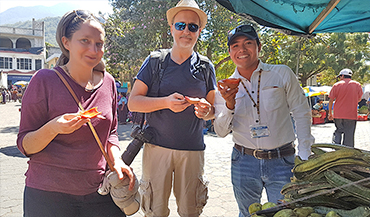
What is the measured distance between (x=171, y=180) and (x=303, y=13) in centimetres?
212

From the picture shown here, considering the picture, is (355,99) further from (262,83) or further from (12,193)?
(12,193)

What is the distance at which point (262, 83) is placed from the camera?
98.5 inches

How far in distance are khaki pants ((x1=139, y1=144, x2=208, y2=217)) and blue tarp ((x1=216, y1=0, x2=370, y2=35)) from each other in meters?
1.41

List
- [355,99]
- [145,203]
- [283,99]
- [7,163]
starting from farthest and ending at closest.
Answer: [355,99] → [7,163] → [145,203] → [283,99]

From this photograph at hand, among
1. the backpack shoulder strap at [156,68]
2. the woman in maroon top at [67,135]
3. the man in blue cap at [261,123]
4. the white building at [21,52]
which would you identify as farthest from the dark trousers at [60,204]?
the white building at [21,52]

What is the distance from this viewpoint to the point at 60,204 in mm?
1756

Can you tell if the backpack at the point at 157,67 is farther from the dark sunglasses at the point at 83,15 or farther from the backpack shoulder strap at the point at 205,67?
the dark sunglasses at the point at 83,15

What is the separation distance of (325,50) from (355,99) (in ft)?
69.9

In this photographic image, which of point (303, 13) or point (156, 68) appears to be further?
point (303, 13)

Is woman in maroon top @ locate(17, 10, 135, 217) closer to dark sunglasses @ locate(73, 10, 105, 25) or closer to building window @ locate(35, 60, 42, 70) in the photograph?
dark sunglasses @ locate(73, 10, 105, 25)

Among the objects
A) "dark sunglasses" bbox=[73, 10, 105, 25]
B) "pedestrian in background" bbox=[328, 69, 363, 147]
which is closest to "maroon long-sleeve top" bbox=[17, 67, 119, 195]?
"dark sunglasses" bbox=[73, 10, 105, 25]

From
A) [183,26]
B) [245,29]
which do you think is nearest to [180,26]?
[183,26]

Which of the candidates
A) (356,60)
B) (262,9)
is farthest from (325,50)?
(262,9)

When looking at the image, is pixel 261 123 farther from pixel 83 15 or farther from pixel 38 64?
pixel 38 64
